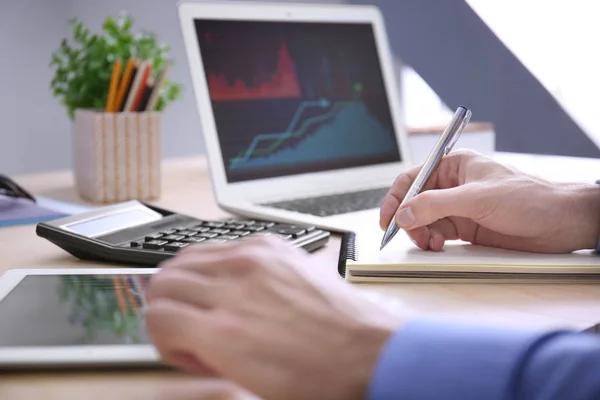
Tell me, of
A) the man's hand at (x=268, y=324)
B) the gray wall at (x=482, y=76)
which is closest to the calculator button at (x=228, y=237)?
the man's hand at (x=268, y=324)

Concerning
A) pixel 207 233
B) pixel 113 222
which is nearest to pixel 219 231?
pixel 207 233

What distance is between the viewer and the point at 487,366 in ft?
1.38

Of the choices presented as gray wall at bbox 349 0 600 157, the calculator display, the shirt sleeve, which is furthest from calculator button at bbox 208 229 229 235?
gray wall at bbox 349 0 600 157

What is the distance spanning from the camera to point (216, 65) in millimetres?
1166

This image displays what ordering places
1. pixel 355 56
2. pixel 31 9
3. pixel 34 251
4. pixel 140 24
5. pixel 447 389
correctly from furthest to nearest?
pixel 140 24, pixel 31 9, pixel 355 56, pixel 34 251, pixel 447 389

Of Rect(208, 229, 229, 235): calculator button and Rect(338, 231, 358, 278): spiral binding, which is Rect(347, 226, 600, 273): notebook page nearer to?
Rect(338, 231, 358, 278): spiral binding

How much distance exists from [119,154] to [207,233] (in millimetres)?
457

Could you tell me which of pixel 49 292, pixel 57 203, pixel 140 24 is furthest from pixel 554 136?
pixel 49 292

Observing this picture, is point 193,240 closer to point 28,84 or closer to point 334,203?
point 334,203

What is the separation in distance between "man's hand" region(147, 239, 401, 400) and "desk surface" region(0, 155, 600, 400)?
0.11ft

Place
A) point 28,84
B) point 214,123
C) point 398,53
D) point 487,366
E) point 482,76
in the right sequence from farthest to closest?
point 398,53
point 482,76
point 28,84
point 214,123
point 487,366

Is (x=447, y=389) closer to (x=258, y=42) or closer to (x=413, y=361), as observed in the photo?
(x=413, y=361)

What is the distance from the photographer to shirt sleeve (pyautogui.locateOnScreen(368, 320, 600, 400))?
405 mm

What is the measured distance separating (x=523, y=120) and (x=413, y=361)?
2.70 meters
